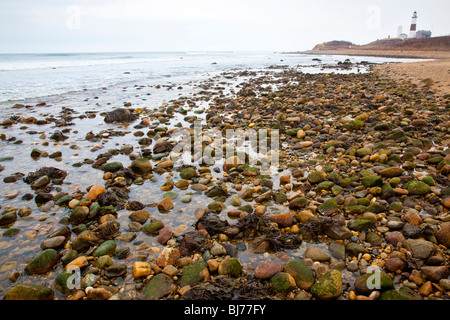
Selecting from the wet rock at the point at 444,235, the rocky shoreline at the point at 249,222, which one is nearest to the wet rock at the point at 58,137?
the rocky shoreline at the point at 249,222

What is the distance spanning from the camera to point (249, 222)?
3.92 meters

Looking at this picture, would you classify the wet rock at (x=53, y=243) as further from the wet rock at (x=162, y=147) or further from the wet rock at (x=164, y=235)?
the wet rock at (x=162, y=147)

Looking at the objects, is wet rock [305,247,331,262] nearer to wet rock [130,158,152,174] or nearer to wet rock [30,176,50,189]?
wet rock [130,158,152,174]

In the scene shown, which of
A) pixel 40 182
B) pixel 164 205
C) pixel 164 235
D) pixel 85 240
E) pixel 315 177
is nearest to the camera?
pixel 85 240

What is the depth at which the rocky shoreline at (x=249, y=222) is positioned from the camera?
9.45 ft

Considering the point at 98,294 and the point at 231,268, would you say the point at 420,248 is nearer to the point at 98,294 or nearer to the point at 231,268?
the point at 231,268

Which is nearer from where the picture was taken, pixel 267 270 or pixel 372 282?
pixel 372 282

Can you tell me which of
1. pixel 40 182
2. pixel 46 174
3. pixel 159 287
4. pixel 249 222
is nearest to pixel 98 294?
pixel 159 287

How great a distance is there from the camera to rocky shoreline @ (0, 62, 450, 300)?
113 inches

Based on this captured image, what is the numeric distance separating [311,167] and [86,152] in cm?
605

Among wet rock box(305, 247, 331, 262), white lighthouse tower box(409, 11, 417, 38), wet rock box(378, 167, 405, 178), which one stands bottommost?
wet rock box(305, 247, 331, 262)

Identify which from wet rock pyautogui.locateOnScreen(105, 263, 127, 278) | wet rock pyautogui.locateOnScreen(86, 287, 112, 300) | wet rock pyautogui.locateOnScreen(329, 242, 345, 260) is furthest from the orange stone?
wet rock pyautogui.locateOnScreen(329, 242, 345, 260)
